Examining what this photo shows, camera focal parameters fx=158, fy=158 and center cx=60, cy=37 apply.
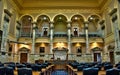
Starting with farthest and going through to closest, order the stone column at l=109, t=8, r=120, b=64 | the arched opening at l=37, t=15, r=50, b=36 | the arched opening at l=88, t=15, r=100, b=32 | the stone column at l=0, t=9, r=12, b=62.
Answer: the arched opening at l=88, t=15, r=100, b=32, the arched opening at l=37, t=15, r=50, b=36, the stone column at l=0, t=9, r=12, b=62, the stone column at l=109, t=8, r=120, b=64

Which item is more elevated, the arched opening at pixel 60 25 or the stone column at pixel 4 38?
the arched opening at pixel 60 25

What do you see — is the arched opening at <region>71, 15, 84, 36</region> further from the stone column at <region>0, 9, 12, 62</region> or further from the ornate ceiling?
the stone column at <region>0, 9, 12, 62</region>

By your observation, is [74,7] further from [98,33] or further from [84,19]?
[98,33]

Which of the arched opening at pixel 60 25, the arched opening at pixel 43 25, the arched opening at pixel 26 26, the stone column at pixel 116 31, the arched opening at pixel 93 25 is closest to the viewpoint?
the stone column at pixel 116 31

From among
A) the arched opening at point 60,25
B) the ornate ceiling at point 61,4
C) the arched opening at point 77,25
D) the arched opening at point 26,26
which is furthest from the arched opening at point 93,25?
the arched opening at point 26,26

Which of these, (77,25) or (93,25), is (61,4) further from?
(93,25)

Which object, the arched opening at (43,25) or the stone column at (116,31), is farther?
→ the arched opening at (43,25)

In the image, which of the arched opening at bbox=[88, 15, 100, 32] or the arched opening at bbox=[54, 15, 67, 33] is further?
the arched opening at bbox=[54, 15, 67, 33]

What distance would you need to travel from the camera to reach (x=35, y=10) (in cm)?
2923

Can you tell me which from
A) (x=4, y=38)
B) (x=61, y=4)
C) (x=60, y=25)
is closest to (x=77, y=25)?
(x=60, y=25)

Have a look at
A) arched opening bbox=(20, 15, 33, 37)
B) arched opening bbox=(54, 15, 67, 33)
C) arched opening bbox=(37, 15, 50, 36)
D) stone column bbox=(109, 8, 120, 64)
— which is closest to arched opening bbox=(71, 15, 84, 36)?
arched opening bbox=(54, 15, 67, 33)

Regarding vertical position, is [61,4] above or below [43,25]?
above

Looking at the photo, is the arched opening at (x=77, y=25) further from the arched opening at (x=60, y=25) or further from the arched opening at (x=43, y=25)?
the arched opening at (x=43, y=25)

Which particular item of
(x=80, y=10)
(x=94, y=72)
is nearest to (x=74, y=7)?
(x=80, y=10)
